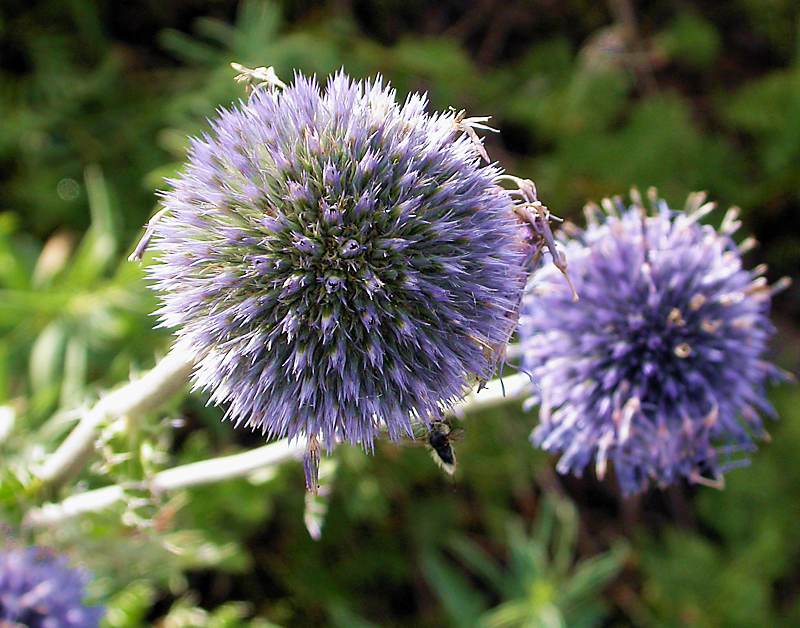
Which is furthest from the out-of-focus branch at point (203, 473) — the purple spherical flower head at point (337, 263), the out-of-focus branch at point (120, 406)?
the purple spherical flower head at point (337, 263)

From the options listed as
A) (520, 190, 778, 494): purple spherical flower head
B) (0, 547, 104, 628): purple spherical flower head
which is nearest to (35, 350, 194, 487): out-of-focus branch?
(0, 547, 104, 628): purple spherical flower head

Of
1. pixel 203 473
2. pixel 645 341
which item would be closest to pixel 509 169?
pixel 645 341

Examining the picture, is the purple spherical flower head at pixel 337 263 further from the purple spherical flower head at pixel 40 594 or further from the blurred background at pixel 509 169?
the blurred background at pixel 509 169

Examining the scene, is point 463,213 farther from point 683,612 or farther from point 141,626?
point 683,612

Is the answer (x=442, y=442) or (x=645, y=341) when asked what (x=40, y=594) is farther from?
(x=645, y=341)

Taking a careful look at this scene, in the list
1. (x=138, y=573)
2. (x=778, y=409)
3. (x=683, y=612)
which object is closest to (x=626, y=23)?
(x=778, y=409)
